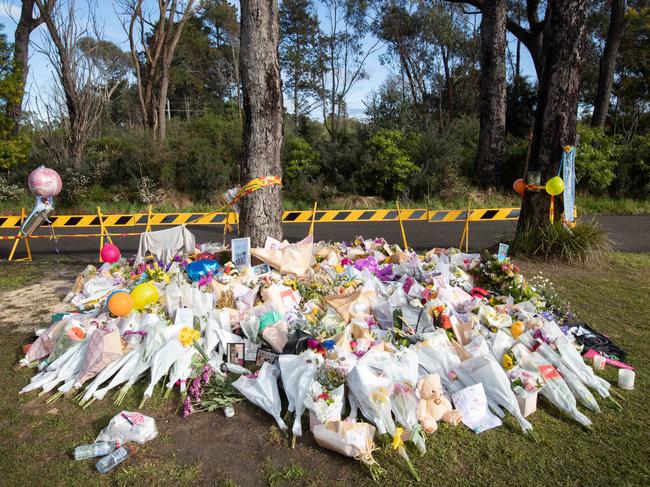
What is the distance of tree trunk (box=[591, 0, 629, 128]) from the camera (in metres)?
15.9

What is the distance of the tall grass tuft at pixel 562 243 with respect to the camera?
7156 mm

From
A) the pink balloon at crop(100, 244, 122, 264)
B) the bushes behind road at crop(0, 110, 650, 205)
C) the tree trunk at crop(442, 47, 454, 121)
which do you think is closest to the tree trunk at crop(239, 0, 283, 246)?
the pink balloon at crop(100, 244, 122, 264)

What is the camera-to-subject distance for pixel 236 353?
4.09 meters

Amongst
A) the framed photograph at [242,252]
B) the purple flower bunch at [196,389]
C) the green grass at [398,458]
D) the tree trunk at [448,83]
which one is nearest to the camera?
the green grass at [398,458]

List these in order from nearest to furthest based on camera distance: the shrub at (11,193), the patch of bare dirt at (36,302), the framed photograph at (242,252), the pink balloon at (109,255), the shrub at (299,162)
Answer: the patch of bare dirt at (36,302), the framed photograph at (242,252), the pink balloon at (109,255), the shrub at (299,162), the shrub at (11,193)

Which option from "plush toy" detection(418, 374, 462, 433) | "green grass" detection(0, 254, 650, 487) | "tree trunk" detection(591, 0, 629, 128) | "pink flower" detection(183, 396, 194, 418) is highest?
"tree trunk" detection(591, 0, 629, 128)

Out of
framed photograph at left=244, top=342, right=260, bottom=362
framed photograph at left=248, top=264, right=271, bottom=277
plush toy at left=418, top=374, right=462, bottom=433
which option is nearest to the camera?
plush toy at left=418, top=374, right=462, bottom=433

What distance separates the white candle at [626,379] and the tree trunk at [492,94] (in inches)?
479

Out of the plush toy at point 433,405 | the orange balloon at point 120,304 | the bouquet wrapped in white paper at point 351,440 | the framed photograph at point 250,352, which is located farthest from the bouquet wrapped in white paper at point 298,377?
the orange balloon at point 120,304

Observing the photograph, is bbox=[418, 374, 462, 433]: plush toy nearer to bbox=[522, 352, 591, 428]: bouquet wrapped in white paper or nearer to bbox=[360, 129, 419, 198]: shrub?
bbox=[522, 352, 591, 428]: bouquet wrapped in white paper

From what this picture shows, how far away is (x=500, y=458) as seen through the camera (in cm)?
295

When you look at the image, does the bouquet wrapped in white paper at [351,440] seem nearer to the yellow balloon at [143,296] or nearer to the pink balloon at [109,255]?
the yellow balloon at [143,296]

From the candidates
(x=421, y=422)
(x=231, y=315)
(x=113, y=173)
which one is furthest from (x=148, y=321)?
(x=113, y=173)

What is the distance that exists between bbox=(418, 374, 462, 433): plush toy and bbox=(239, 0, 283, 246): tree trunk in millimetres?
3372
